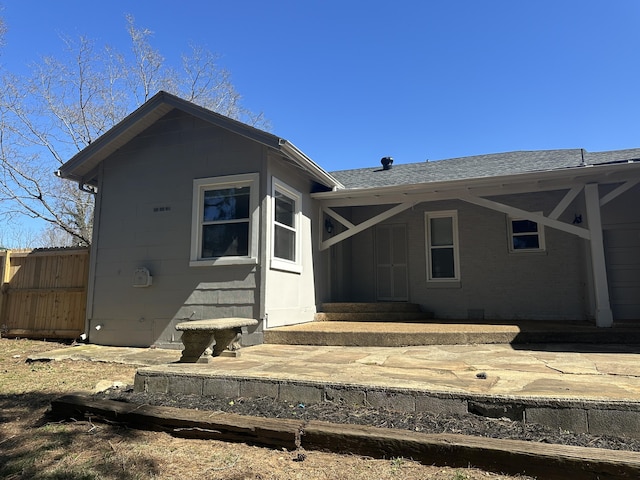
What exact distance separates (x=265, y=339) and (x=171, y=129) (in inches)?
167

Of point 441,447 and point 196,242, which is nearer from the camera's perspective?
point 441,447

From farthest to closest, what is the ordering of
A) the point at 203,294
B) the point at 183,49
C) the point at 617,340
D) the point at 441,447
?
the point at 183,49 → the point at 203,294 → the point at 617,340 → the point at 441,447

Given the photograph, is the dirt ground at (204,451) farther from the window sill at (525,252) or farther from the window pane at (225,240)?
the window sill at (525,252)

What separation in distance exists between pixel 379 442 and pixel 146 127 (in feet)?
23.4

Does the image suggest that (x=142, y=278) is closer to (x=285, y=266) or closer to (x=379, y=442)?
(x=285, y=266)

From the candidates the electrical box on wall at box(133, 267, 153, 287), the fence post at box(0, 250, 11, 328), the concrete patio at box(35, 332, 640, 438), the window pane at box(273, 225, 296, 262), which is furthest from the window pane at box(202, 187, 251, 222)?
the fence post at box(0, 250, 11, 328)

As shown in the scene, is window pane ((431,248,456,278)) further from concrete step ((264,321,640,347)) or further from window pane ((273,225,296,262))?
window pane ((273,225,296,262))

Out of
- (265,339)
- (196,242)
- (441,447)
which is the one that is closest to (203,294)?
(196,242)

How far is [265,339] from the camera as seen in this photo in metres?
6.41

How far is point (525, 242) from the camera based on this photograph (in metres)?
A: 8.76

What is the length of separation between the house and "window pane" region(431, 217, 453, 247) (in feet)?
0.08

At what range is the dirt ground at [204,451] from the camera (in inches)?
101

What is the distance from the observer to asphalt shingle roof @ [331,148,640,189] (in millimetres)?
8516

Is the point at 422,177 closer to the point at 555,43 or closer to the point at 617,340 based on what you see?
the point at 555,43
